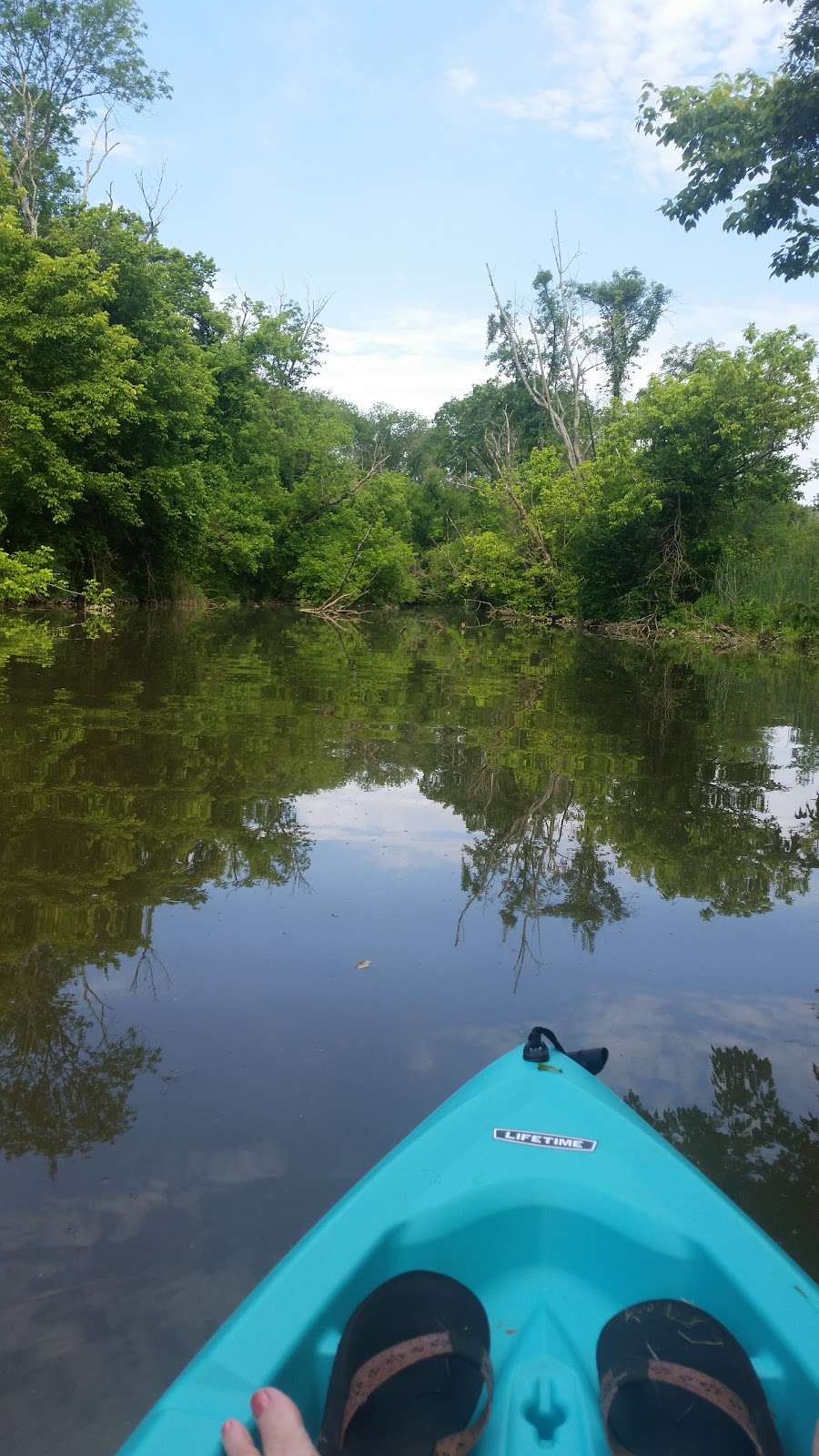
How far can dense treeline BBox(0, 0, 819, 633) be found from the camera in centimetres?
1839

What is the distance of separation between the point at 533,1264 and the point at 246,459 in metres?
29.2

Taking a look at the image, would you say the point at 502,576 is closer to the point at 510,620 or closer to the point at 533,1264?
the point at 510,620

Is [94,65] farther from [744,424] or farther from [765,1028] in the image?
[765,1028]

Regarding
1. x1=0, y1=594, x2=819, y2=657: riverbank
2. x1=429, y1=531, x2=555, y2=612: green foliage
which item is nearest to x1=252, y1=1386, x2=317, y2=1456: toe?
x1=0, y1=594, x2=819, y2=657: riverbank

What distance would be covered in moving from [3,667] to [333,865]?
730cm

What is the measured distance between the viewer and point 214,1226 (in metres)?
2.18

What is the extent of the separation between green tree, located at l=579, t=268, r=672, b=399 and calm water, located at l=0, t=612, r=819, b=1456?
39.1 m

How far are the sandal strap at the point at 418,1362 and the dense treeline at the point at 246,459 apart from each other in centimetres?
1233

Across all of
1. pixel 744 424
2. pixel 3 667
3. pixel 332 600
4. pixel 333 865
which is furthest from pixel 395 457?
pixel 333 865

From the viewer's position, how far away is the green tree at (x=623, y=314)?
141 feet

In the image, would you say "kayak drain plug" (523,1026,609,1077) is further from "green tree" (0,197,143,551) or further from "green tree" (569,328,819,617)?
"green tree" (569,328,819,617)

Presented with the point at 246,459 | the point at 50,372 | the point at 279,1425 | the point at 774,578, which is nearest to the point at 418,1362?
the point at 279,1425

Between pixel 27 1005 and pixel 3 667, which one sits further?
pixel 3 667

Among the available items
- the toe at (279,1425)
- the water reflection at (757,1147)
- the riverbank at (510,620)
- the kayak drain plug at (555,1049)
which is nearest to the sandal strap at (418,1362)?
the toe at (279,1425)
